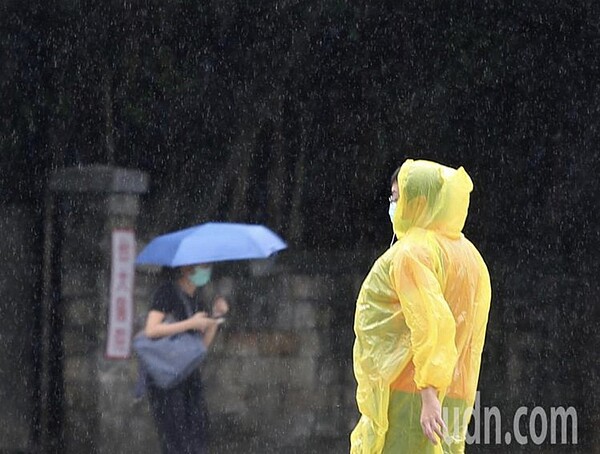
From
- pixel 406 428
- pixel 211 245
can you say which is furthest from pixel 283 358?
pixel 406 428

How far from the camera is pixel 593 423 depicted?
7.18 meters

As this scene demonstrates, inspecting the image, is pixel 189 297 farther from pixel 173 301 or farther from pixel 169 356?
pixel 169 356

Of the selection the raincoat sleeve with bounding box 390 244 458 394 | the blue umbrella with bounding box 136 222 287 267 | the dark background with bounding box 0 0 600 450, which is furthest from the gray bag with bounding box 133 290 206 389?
the raincoat sleeve with bounding box 390 244 458 394

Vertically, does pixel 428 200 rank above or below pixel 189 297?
above

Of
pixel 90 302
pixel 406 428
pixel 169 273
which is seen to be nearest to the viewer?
pixel 406 428

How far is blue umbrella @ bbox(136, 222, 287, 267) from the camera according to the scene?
6.93 meters

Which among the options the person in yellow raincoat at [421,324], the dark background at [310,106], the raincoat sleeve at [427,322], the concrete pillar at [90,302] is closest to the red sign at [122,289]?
the concrete pillar at [90,302]

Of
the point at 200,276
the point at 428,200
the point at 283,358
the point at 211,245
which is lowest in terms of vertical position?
the point at 283,358

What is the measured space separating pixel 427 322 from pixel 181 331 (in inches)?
96.0

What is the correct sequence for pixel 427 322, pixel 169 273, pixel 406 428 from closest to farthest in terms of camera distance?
pixel 427 322 → pixel 406 428 → pixel 169 273

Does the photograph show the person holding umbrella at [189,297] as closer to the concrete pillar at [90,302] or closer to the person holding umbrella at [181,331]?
the person holding umbrella at [181,331]

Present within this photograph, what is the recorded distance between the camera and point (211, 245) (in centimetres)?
697

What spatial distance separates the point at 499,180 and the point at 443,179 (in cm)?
210

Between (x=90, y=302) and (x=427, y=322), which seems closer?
(x=427, y=322)
